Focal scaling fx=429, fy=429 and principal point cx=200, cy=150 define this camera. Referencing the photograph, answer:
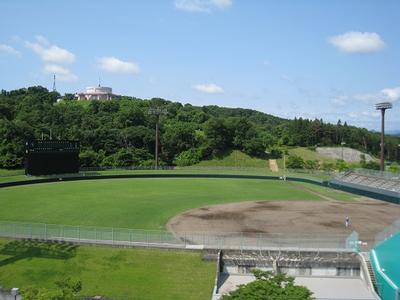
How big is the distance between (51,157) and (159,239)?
138 feet

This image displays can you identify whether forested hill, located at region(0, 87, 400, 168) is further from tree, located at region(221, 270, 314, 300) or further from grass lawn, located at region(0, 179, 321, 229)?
tree, located at region(221, 270, 314, 300)

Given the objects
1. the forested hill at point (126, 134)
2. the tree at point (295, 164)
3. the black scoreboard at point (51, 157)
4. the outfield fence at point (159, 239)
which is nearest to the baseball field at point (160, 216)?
the outfield fence at point (159, 239)

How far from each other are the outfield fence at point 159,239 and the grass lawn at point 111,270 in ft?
2.14

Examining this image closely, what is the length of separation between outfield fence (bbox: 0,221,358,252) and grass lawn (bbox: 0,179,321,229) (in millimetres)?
6184

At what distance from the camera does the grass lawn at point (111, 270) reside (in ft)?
82.8

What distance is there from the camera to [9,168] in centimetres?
7669

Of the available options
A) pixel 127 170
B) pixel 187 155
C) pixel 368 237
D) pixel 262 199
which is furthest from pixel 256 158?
pixel 368 237

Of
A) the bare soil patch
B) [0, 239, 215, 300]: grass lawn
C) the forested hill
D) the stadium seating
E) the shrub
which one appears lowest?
[0, 239, 215, 300]: grass lawn

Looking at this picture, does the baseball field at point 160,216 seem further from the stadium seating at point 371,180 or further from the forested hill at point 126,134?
the forested hill at point 126,134

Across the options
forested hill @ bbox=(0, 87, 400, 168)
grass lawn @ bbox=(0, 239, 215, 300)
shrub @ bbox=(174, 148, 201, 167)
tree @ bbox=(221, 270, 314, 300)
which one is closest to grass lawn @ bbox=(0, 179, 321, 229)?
grass lawn @ bbox=(0, 239, 215, 300)

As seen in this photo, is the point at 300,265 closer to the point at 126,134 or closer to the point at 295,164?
the point at 295,164

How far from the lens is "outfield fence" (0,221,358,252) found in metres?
30.0

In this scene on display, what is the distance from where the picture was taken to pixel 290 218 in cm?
4244

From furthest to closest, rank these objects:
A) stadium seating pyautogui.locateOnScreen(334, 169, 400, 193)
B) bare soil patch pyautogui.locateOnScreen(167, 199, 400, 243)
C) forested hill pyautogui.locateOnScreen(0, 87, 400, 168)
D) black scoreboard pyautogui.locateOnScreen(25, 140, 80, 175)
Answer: forested hill pyautogui.locateOnScreen(0, 87, 400, 168), black scoreboard pyautogui.locateOnScreen(25, 140, 80, 175), stadium seating pyautogui.locateOnScreen(334, 169, 400, 193), bare soil patch pyautogui.locateOnScreen(167, 199, 400, 243)
